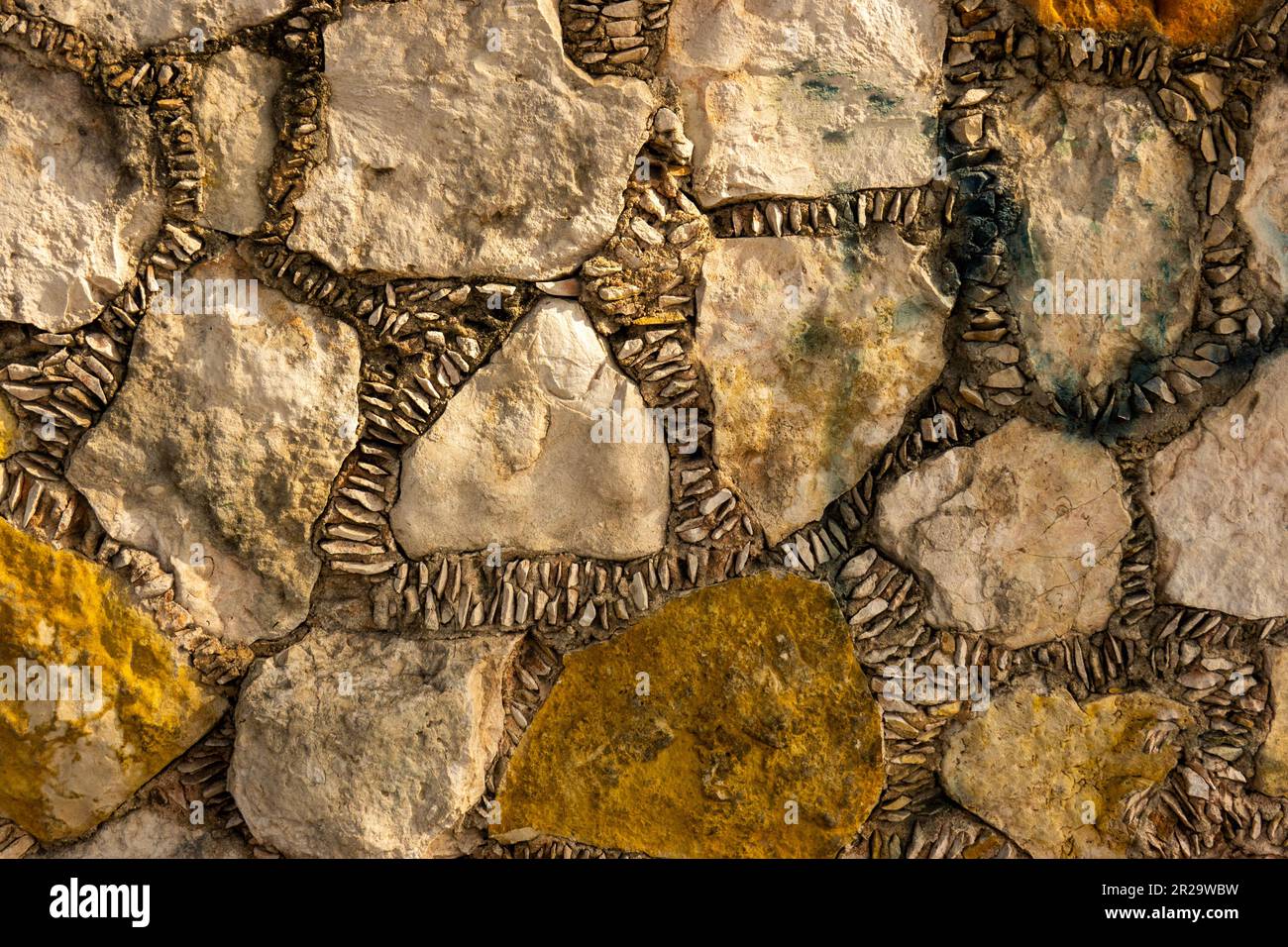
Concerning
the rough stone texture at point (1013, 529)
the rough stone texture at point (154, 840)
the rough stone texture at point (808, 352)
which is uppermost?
the rough stone texture at point (808, 352)

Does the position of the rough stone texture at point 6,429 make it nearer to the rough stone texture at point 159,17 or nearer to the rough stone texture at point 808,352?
the rough stone texture at point 159,17

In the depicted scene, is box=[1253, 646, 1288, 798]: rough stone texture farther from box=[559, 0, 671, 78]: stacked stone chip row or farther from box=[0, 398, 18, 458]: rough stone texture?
box=[0, 398, 18, 458]: rough stone texture

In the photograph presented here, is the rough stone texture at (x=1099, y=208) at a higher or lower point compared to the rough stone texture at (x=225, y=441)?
higher

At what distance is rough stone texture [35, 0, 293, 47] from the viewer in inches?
101

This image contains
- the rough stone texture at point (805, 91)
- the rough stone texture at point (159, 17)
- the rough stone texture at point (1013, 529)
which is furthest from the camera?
the rough stone texture at point (1013, 529)

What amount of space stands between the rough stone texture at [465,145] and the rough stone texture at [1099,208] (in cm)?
87

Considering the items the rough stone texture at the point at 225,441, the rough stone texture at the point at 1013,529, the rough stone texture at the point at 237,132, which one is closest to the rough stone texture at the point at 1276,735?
the rough stone texture at the point at 1013,529

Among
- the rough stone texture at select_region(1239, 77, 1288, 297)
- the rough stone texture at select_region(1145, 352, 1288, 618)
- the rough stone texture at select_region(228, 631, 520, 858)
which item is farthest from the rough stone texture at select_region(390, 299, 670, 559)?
the rough stone texture at select_region(1239, 77, 1288, 297)

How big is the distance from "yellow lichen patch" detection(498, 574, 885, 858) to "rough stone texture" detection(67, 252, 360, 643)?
0.70 metres

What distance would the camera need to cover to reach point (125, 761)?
2.71 m

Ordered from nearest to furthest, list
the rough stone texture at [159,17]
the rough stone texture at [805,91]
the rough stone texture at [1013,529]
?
the rough stone texture at [159,17], the rough stone texture at [805,91], the rough stone texture at [1013,529]

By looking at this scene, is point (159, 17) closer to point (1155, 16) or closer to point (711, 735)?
point (711, 735)

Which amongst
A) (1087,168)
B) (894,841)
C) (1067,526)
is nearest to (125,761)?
(894,841)

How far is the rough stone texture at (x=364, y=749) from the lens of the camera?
8.82 feet
